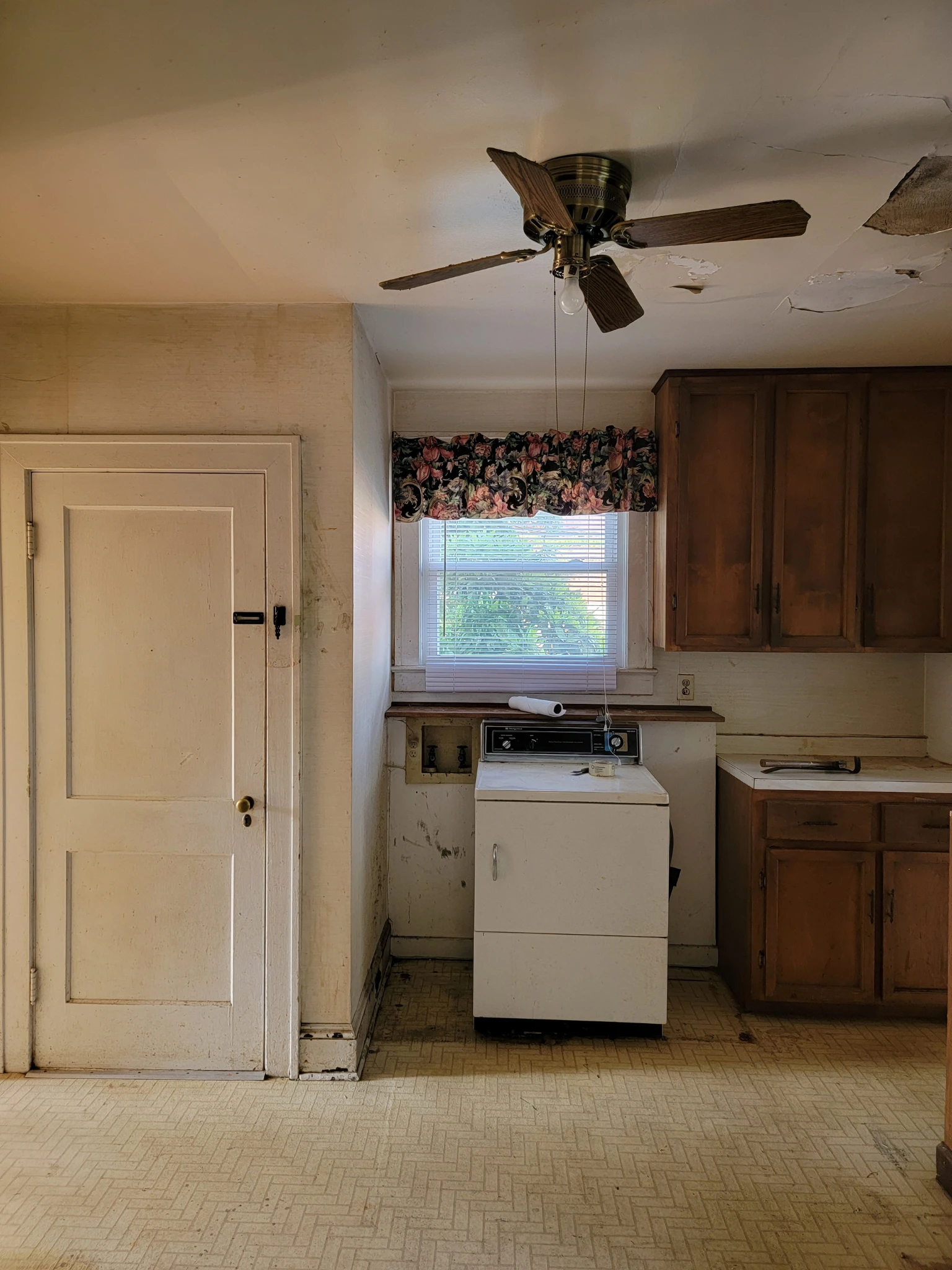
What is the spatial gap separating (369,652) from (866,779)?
6.45 ft

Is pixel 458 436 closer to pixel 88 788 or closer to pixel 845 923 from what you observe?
pixel 88 788

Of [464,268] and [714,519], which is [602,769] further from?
[464,268]

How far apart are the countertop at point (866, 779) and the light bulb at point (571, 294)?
2.02 m

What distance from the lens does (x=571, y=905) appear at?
277cm

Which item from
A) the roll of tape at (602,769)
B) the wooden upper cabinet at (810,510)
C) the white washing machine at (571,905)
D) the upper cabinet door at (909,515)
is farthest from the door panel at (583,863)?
the upper cabinet door at (909,515)

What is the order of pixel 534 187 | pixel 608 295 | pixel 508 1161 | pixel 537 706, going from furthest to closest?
pixel 537 706 → pixel 508 1161 → pixel 608 295 → pixel 534 187

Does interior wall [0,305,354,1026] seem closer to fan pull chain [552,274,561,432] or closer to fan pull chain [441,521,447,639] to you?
fan pull chain [552,274,561,432]

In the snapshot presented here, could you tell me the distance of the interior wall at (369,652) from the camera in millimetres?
2662

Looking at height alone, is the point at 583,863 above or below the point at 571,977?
above

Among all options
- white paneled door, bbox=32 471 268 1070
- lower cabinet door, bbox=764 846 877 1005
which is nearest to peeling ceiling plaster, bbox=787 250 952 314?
white paneled door, bbox=32 471 268 1070

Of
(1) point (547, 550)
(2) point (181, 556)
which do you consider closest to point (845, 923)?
(1) point (547, 550)

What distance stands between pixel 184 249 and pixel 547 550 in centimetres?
192

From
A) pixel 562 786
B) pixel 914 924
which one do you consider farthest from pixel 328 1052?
pixel 914 924

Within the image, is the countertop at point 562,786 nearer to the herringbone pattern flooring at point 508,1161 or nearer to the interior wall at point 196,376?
the interior wall at point 196,376
